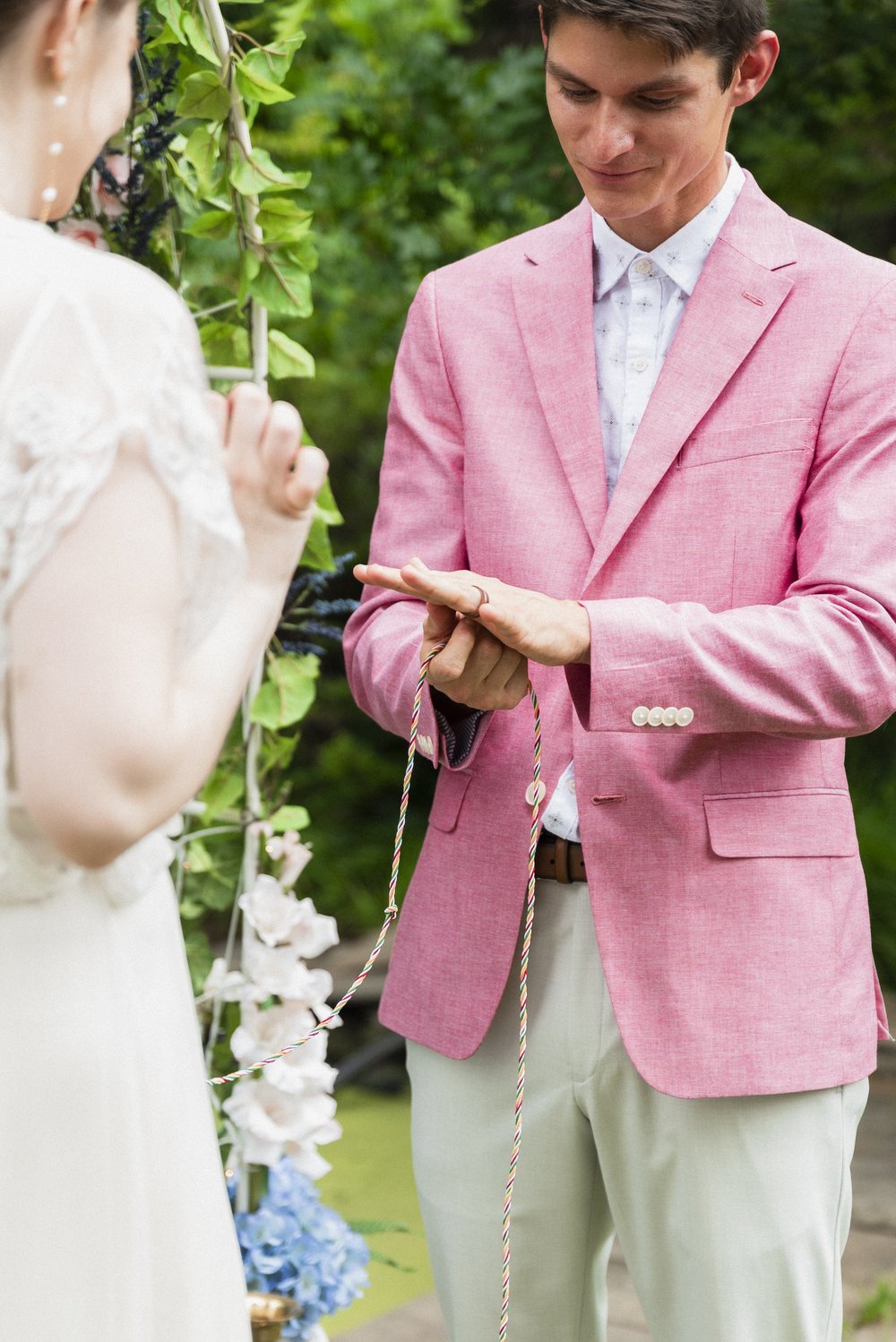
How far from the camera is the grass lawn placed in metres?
3.80

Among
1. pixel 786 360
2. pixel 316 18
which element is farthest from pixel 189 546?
pixel 316 18

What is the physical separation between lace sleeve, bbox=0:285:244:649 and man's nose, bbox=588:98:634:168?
821 millimetres

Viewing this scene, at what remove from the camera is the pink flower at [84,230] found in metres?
2.35

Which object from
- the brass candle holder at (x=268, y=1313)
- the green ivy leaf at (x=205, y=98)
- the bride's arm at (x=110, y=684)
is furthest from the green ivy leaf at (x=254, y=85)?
the brass candle holder at (x=268, y=1313)

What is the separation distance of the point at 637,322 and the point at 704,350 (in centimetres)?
14

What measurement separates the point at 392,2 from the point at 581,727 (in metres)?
3.83

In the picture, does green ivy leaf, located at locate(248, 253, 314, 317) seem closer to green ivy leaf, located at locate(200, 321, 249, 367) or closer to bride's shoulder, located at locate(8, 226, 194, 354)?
green ivy leaf, located at locate(200, 321, 249, 367)

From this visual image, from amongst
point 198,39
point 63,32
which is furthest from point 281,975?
point 63,32

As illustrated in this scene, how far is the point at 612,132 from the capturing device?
1.77m

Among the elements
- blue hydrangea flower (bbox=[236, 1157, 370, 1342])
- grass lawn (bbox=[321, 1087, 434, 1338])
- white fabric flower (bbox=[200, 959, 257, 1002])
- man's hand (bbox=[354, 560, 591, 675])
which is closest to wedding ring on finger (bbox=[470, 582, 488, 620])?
man's hand (bbox=[354, 560, 591, 675])

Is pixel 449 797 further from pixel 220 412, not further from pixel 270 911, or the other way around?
pixel 220 412

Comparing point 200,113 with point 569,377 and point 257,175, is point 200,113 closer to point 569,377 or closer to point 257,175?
point 257,175

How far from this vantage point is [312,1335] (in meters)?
2.49

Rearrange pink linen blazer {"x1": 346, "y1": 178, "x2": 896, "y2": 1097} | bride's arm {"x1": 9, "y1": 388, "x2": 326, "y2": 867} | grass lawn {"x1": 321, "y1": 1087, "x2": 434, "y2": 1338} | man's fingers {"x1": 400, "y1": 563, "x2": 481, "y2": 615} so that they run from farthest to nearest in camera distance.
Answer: grass lawn {"x1": 321, "y1": 1087, "x2": 434, "y2": 1338}, pink linen blazer {"x1": 346, "y1": 178, "x2": 896, "y2": 1097}, man's fingers {"x1": 400, "y1": 563, "x2": 481, "y2": 615}, bride's arm {"x1": 9, "y1": 388, "x2": 326, "y2": 867}
